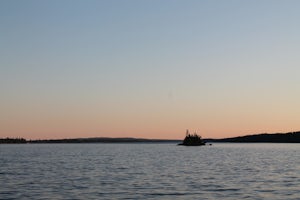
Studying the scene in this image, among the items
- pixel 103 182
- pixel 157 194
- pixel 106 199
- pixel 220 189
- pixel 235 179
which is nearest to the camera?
pixel 106 199

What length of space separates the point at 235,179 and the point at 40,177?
25.3 m

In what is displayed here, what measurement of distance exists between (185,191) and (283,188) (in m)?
10.5

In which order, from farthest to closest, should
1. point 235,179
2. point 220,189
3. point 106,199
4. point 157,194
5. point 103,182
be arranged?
point 235,179
point 103,182
point 220,189
point 157,194
point 106,199

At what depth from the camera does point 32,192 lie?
4922 centimetres

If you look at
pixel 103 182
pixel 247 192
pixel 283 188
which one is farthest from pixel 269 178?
pixel 103 182

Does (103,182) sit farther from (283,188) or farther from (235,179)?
(283,188)

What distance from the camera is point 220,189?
51500 millimetres

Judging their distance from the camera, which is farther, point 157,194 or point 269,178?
point 269,178

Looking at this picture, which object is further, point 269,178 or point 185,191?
point 269,178

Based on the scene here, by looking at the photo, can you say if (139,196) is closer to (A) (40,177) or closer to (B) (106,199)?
(B) (106,199)

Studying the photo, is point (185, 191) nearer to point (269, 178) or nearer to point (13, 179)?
point (269, 178)

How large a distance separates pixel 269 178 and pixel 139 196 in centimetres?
2375

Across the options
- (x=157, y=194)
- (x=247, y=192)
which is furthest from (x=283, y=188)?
(x=157, y=194)

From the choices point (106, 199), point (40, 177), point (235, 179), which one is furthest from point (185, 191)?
point (40, 177)
